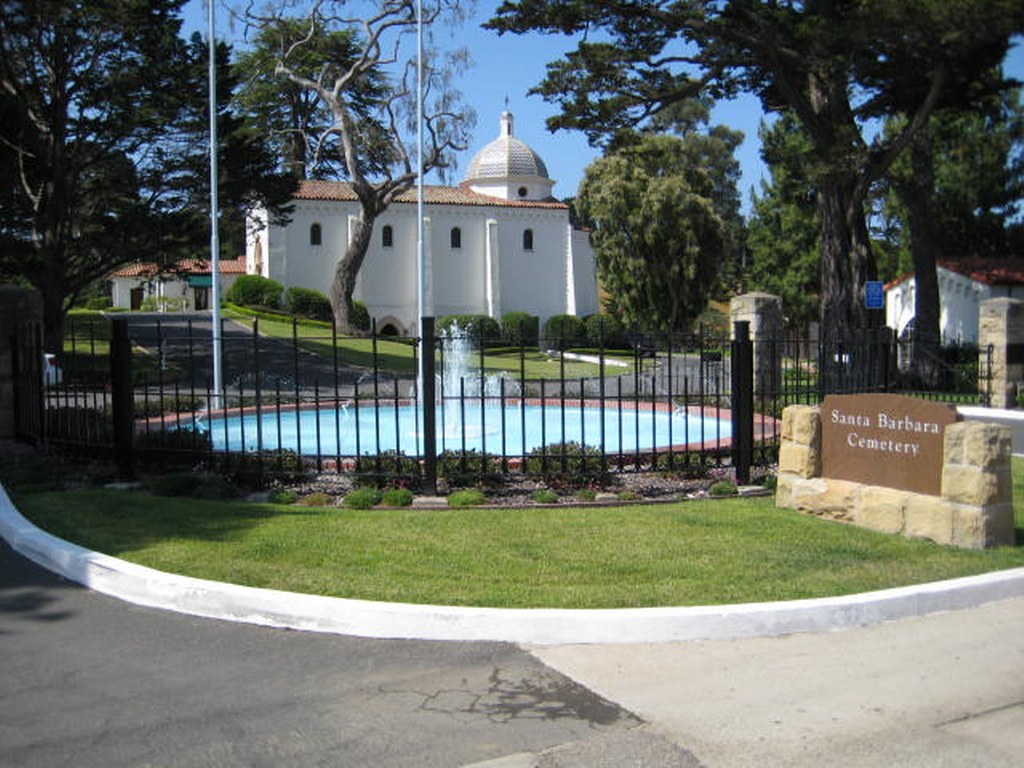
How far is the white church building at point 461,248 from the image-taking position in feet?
180

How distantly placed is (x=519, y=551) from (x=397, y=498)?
2314 millimetres

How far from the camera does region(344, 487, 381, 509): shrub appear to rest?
9289 mm

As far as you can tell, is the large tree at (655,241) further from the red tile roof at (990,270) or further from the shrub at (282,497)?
the shrub at (282,497)

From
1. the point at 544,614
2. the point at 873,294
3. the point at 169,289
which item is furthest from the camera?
the point at 169,289

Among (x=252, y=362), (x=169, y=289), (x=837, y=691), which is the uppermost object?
Answer: (x=169, y=289)

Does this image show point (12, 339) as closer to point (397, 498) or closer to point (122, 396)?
point (122, 396)

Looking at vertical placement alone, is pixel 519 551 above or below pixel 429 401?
below

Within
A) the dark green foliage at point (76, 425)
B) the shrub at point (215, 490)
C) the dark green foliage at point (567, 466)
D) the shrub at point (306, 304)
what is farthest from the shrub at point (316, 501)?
the shrub at point (306, 304)

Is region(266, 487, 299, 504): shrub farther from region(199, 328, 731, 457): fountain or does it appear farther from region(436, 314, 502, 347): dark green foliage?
region(436, 314, 502, 347): dark green foliage

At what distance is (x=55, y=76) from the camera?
25703 millimetres

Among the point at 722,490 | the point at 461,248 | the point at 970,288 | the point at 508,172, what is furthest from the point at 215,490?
the point at 508,172

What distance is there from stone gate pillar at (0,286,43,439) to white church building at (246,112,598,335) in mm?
39868

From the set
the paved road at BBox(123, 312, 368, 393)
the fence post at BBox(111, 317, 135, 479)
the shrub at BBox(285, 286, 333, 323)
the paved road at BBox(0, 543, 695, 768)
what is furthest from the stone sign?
the shrub at BBox(285, 286, 333, 323)

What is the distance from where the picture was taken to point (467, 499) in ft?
30.7
